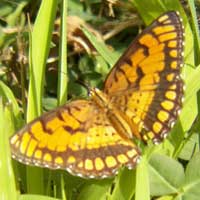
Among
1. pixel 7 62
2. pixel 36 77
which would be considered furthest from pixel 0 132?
pixel 7 62

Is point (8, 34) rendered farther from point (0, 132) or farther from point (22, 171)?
point (0, 132)

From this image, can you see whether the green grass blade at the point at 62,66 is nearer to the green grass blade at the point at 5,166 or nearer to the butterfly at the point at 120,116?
the butterfly at the point at 120,116

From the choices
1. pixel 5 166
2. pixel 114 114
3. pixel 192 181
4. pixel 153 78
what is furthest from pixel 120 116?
pixel 5 166

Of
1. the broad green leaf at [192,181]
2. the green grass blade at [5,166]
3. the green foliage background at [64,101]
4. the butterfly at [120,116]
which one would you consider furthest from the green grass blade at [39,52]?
the broad green leaf at [192,181]

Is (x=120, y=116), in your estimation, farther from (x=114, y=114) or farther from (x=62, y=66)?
(x=62, y=66)

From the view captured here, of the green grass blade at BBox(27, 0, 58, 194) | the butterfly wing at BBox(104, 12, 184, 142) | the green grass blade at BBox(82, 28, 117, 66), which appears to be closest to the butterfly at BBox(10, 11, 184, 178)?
the butterfly wing at BBox(104, 12, 184, 142)

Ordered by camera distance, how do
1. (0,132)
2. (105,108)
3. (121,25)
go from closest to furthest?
(0,132) → (105,108) → (121,25)
